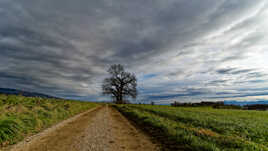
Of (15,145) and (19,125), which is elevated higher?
(19,125)

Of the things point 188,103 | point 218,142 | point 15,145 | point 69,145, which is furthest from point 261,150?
point 188,103

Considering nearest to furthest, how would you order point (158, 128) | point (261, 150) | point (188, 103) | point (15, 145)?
point (261, 150) → point (15, 145) → point (158, 128) → point (188, 103)

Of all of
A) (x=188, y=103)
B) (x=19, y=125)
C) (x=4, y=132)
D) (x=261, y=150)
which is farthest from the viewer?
(x=188, y=103)

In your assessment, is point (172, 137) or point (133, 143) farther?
point (172, 137)

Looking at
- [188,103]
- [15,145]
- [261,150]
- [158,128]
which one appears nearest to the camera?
[261,150]

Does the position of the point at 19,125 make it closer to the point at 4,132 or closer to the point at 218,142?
the point at 4,132

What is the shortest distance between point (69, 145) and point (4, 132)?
3732 millimetres

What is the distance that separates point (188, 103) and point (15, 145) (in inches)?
2343

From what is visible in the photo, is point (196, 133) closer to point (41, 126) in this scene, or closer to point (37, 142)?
point (37, 142)

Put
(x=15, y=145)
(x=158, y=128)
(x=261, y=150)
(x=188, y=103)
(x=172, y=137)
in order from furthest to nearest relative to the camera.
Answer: (x=188, y=103), (x=158, y=128), (x=172, y=137), (x=15, y=145), (x=261, y=150)

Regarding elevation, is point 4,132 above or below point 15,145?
above

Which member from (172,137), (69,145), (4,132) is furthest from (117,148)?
(4,132)

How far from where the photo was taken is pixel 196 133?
299 inches

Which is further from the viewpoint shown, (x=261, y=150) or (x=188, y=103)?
(x=188, y=103)
